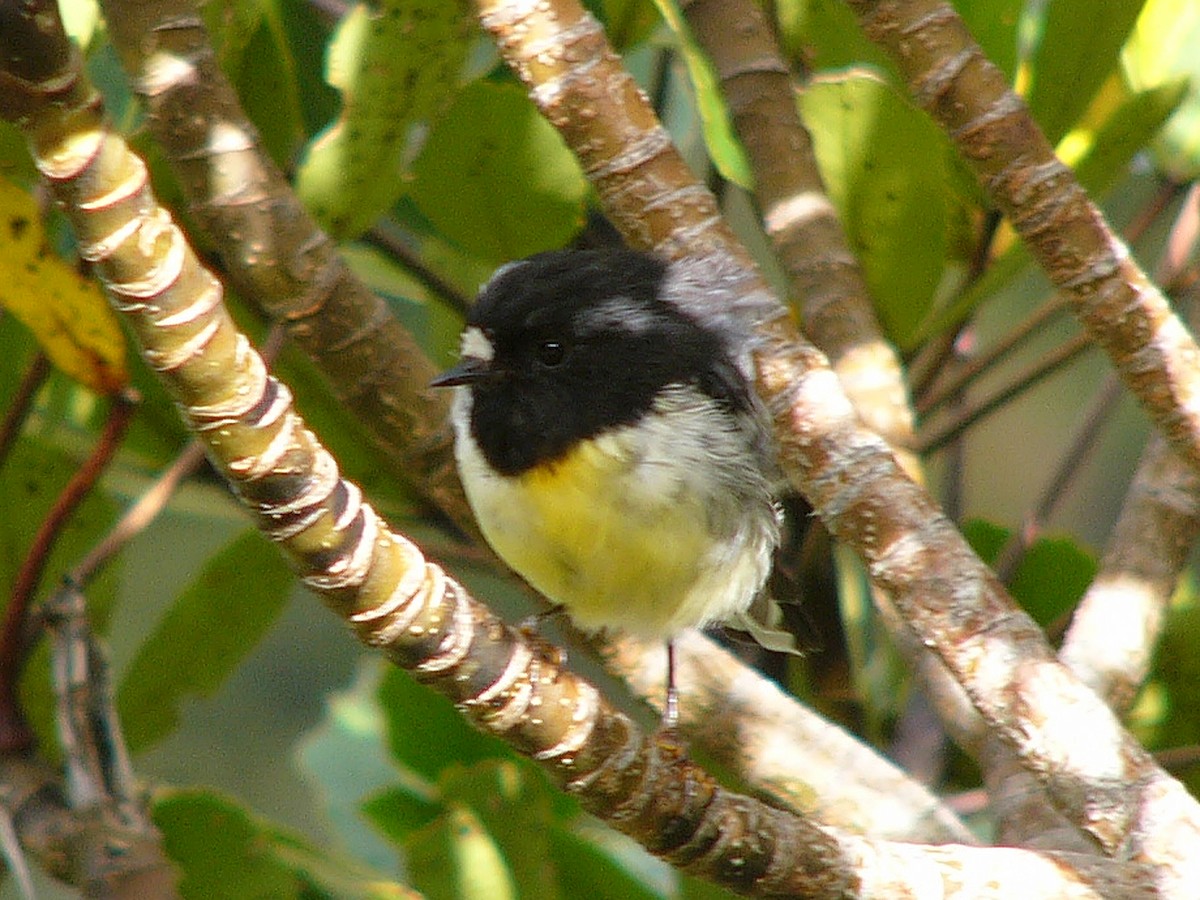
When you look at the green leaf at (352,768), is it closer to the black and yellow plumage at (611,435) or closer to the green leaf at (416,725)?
the green leaf at (416,725)

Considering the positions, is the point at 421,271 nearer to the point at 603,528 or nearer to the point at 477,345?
the point at 477,345

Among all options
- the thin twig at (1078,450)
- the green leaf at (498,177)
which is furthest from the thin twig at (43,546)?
the thin twig at (1078,450)

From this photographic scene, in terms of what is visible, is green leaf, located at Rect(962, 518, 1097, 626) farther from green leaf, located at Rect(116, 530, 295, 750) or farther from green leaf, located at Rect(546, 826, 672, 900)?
green leaf, located at Rect(116, 530, 295, 750)

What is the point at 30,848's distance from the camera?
1.75 m

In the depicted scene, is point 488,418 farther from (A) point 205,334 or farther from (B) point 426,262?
(A) point 205,334

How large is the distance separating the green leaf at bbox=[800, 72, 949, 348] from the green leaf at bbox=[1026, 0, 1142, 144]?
14 centimetres

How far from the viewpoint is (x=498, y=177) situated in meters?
1.86

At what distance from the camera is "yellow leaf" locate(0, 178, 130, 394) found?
1.63 metres

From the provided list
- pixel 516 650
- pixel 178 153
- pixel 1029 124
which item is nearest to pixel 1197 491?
pixel 1029 124

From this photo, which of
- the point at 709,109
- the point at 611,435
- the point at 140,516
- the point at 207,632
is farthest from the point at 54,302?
the point at 709,109

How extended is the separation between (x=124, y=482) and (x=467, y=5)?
925 millimetres

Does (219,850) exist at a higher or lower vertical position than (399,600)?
lower

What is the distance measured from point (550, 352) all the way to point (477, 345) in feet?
Answer: 0.28

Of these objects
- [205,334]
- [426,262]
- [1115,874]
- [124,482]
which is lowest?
[1115,874]
